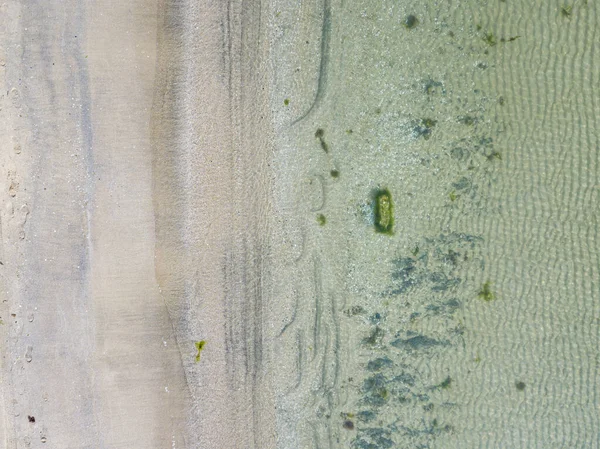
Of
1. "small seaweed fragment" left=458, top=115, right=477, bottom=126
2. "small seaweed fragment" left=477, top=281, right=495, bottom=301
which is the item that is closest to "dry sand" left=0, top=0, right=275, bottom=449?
"small seaweed fragment" left=458, top=115, right=477, bottom=126

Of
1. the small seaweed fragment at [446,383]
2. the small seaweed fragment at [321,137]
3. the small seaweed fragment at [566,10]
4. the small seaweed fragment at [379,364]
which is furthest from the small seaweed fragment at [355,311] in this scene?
the small seaweed fragment at [566,10]

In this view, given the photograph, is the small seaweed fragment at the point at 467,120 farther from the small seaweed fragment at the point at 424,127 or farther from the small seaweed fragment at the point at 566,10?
the small seaweed fragment at the point at 566,10

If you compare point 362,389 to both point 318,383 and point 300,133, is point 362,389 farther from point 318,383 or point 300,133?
point 300,133

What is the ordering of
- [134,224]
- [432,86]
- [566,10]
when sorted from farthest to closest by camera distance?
1. [134,224]
2. [432,86]
3. [566,10]

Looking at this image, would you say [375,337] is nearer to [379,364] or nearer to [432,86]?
[379,364]

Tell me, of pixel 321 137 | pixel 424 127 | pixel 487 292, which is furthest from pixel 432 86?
pixel 487 292

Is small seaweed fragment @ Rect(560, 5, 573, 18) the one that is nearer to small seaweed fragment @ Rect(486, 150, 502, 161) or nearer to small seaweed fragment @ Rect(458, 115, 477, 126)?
small seaweed fragment @ Rect(458, 115, 477, 126)

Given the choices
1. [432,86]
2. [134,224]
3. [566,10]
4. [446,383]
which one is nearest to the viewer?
[566,10]

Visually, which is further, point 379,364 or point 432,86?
point 379,364
